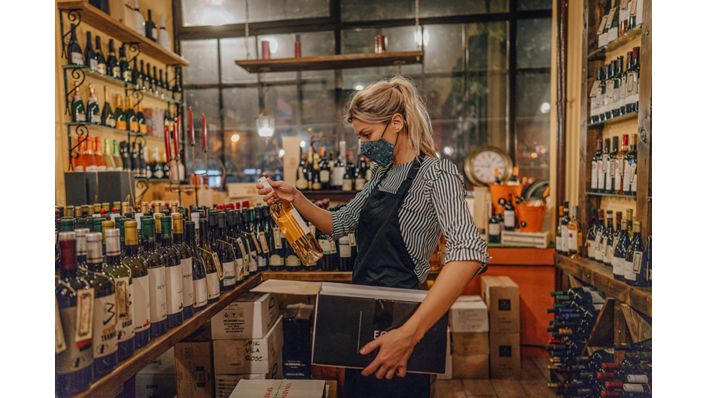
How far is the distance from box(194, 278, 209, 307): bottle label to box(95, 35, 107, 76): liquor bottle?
9.10 feet

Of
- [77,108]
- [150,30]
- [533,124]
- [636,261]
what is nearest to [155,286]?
[636,261]

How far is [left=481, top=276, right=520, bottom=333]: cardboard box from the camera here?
10.7 feet

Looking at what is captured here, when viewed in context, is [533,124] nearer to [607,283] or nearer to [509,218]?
[509,218]

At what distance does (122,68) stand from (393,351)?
371 centimetres

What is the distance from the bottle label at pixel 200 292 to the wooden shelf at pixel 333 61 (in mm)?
3088

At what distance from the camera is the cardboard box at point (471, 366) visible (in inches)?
126

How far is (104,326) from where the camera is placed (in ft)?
3.17

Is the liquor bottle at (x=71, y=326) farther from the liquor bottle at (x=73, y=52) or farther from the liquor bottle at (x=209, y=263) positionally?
the liquor bottle at (x=73, y=52)

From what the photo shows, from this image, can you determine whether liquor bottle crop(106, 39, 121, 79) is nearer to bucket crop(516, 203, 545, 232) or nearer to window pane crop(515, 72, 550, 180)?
bucket crop(516, 203, 545, 232)

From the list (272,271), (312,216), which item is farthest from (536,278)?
(312,216)

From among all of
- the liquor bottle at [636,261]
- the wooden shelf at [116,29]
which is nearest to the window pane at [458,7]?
the wooden shelf at [116,29]

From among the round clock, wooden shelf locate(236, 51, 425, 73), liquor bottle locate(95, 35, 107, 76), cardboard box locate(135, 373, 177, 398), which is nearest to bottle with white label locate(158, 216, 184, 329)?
cardboard box locate(135, 373, 177, 398)
